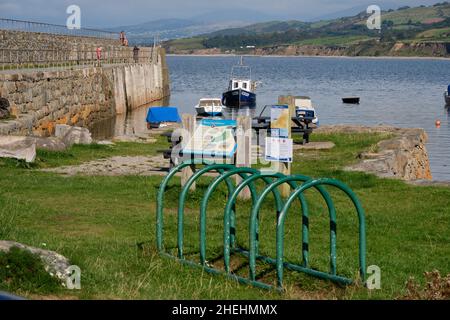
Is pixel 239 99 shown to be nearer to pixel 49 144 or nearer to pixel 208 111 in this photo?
pixel 208 111

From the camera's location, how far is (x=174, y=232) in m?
12.1

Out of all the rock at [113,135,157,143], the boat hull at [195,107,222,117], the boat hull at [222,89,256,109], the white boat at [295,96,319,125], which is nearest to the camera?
the rock at [113,135,157,143]

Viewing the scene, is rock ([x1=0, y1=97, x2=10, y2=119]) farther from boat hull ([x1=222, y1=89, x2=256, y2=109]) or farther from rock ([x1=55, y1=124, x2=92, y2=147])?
boat hull ([x1=222, y1=89, x2=256, y2=109])

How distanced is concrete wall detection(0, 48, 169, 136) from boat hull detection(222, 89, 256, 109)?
5.36 m

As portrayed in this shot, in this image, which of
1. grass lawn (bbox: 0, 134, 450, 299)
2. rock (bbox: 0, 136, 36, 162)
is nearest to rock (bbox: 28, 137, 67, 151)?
rock (bbox: 0, 136, 36, 162)

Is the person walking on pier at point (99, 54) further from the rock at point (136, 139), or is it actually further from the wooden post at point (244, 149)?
the wooden post at point (244, 149)

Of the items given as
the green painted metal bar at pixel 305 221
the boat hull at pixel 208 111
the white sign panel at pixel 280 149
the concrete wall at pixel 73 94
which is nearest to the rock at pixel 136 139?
the concrete wall at pixel 73 94

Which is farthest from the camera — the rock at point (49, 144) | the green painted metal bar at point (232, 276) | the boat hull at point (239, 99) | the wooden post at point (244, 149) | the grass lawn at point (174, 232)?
the boat hull at point (239, 99)

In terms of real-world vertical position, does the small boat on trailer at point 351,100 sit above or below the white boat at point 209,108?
below

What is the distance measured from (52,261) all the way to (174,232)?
3560 millimetres

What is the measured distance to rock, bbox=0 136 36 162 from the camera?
720 inches

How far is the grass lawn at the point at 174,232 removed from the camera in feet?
28.6

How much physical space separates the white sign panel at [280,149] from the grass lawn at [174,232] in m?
0.86

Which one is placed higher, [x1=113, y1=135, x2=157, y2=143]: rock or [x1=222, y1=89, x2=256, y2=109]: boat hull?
[x1=113, y1=135, x2=157, y2=143]: rock
